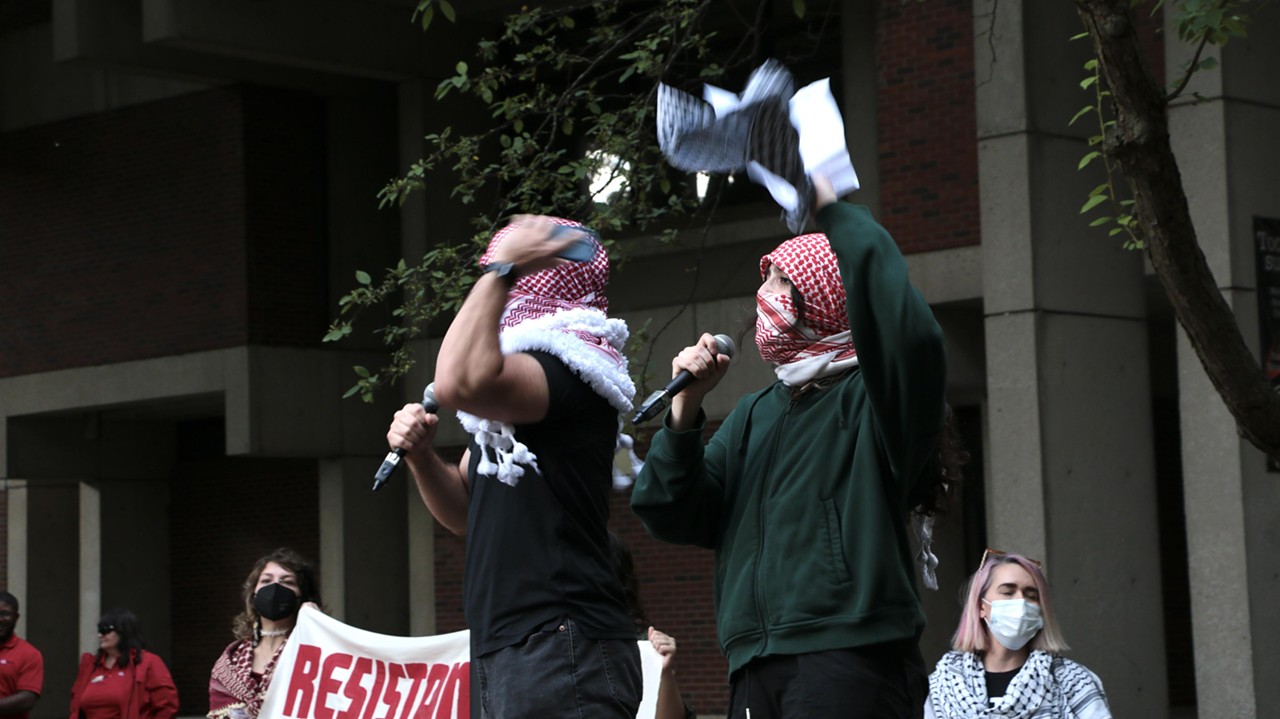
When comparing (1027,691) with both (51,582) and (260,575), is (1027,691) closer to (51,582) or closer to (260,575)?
(260,575)

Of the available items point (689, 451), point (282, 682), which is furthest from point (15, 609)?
point (689, 451)

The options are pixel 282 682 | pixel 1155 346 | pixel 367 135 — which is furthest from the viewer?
pixel 367 135

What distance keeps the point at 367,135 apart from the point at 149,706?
839 cm

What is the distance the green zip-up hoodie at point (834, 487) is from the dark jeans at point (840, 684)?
38 mm

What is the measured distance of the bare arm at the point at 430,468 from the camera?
4637 mm

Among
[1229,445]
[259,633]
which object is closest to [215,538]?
[1229,445]

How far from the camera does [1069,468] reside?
12789 mm

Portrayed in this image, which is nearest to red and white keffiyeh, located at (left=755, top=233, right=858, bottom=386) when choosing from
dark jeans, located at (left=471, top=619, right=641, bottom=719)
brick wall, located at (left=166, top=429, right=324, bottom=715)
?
dark jeans, located at (left=471, top=619, right=641, bottom=719)

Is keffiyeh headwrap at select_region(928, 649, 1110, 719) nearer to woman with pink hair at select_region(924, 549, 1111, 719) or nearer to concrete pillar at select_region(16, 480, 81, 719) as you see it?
woman with pink hair at select_region(924, 549, 1111, 719)

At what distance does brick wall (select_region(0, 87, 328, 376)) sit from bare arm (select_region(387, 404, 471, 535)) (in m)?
14.5

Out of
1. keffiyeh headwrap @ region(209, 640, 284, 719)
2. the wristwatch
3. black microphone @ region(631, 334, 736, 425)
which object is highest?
the wristwatch

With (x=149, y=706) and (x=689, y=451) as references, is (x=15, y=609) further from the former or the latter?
(x=689, y=451)

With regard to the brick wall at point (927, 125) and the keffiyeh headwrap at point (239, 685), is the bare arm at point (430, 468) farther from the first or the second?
the brick wall at point (927, 125)

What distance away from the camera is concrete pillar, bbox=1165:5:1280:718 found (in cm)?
1204
